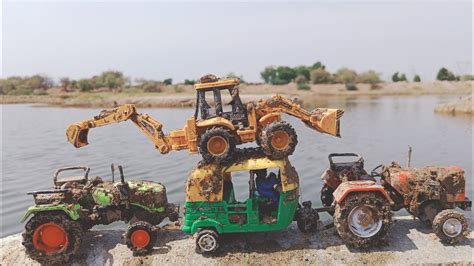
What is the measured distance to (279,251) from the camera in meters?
8.26

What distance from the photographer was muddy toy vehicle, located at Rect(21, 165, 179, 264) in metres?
8.12

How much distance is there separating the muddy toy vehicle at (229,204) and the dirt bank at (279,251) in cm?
39

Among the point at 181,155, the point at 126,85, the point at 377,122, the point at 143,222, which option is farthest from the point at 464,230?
the point at 126,85

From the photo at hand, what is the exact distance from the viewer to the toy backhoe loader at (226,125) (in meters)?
8.06

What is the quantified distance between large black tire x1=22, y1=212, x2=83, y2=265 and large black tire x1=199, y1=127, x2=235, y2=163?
9.24 feet

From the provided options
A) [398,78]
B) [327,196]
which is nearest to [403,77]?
[398,78]

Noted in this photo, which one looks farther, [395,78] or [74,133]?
[395,78]

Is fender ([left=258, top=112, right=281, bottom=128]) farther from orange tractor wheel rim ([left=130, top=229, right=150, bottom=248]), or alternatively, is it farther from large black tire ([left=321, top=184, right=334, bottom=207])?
orange tractor wheel rim ([left=130, top=229, right=150, bottom=248])

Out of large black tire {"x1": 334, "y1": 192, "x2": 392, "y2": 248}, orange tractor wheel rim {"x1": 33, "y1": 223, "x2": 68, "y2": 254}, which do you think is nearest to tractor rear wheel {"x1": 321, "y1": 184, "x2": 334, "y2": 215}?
large black tire {"x1": 334, "y1": 192, "x2": 392, "y2": 248}

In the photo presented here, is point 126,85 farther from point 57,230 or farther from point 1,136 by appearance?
point 57,230

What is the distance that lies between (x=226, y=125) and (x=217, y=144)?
396 millimetres

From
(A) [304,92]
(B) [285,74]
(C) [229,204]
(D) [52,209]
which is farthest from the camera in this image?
(B) [285,74]

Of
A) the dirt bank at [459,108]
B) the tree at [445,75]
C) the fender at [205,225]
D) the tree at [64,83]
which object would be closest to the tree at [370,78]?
the tree at [445,75]

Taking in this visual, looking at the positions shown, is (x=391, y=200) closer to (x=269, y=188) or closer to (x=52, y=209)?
(x=269, y=188)
